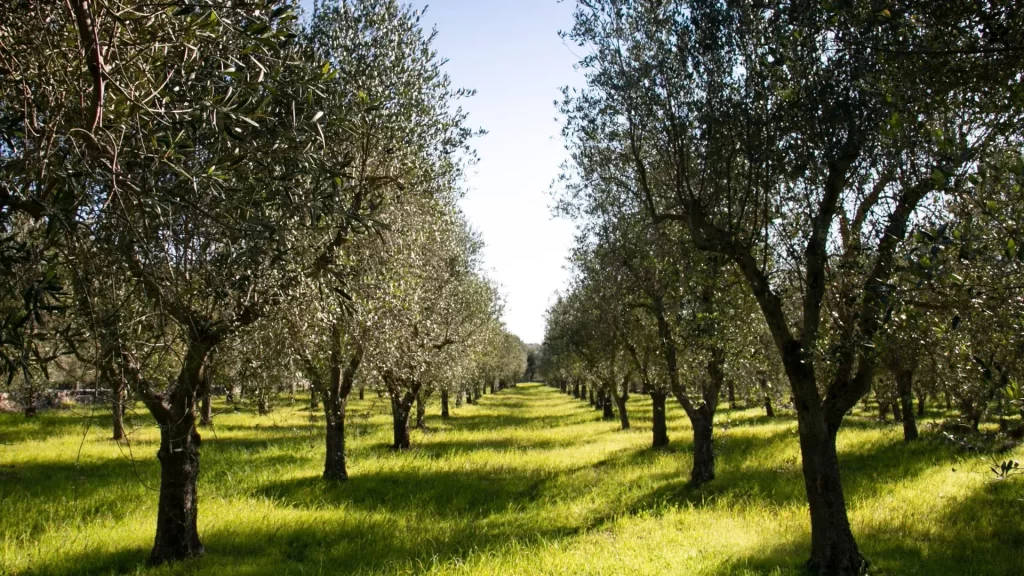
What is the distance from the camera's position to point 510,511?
1578 centimetres

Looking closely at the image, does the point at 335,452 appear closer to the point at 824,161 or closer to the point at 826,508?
the point at 826,508

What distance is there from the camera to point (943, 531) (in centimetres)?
1277

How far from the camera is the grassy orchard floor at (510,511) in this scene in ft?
36.8

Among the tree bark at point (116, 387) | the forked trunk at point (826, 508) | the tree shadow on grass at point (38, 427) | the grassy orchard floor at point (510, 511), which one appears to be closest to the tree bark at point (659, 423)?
the grassy orchard floor at point (510, 511)

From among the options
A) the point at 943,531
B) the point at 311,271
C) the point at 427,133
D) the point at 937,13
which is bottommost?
the point at 943,531

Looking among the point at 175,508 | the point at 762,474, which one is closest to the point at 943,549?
the point at 762,474

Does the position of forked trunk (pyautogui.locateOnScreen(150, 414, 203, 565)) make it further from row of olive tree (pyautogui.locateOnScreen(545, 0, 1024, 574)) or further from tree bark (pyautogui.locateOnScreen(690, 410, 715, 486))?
tree bark (pyautogui.locateOnScreen(690, 410, 715, 486))

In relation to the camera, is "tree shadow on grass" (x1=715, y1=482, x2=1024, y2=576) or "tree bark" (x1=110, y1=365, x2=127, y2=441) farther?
"tree shadow on grass" (x1=715, y1=482, x2=1024, y2=576)

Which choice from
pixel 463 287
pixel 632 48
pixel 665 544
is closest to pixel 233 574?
pixel 665 544

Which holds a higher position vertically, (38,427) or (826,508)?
(38,427)

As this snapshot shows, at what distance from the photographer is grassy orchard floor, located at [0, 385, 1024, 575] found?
11.2 metres

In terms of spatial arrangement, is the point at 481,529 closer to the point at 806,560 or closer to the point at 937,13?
the point at 806,560

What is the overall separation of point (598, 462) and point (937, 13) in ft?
61.8

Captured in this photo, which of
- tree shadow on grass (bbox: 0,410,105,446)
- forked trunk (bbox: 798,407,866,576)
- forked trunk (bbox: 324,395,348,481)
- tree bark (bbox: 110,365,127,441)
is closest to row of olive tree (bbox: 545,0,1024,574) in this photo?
forked trunk (bbox: 798,407,866,576)
